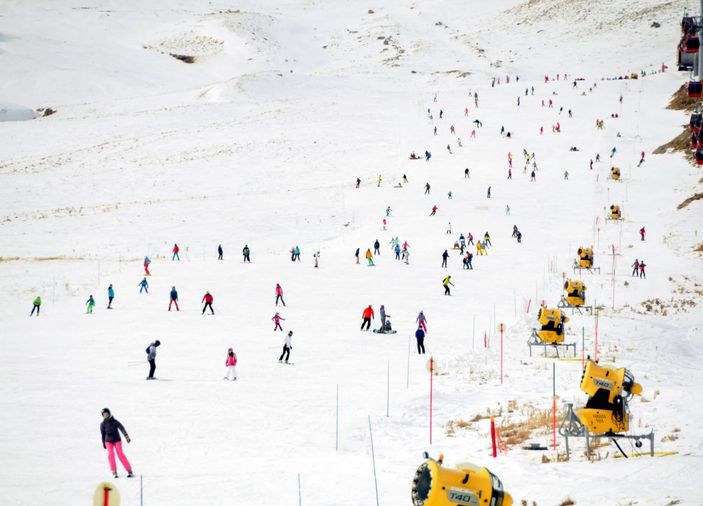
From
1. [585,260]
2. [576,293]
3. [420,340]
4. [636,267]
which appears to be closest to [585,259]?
[585,260]

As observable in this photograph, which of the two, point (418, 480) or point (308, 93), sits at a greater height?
point (308, 93)

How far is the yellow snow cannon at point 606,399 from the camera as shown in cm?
1321

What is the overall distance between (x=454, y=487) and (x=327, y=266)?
32.8m

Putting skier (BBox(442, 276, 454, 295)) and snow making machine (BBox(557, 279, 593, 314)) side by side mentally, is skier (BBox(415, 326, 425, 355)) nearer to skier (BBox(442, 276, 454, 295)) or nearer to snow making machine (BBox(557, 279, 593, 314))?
snow making machine (BBox(557, 279, 593, 314))

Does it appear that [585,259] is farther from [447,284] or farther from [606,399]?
[606,399]

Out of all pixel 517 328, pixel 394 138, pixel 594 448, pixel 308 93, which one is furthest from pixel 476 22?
pixel 594 448

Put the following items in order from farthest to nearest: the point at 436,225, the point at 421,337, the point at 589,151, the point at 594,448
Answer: the point at 589,151 → the point at 436,225 → the point at 421,337 → the point at 594,448

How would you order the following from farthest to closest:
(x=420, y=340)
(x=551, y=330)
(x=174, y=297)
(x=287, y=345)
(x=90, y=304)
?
(x=174, y=297) < (x=90, y=304) < (x=420, y=340) < (x=551, y=330) < (x=287, y=345)

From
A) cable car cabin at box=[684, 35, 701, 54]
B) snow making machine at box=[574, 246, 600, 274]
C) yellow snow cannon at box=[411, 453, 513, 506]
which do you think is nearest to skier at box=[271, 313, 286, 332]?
snow making machine at box=[574, 246, 600, 274]

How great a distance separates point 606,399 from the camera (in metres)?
13.3

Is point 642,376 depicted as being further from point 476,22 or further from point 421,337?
point 476,22

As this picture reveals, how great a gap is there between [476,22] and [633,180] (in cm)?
11192

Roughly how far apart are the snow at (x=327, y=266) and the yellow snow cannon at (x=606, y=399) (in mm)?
731

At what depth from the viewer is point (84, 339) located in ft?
87.9
